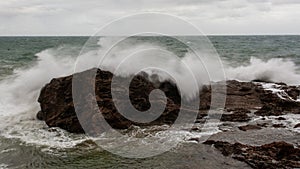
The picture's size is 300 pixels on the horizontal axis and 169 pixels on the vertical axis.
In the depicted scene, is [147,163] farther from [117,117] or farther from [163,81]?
[163,81]

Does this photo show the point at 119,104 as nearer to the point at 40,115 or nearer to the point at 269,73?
the point at 40,115

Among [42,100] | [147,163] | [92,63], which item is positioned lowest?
[147,163]

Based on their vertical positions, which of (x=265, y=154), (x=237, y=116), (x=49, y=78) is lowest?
(x=265, y=154)

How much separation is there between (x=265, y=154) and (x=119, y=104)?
4.57m

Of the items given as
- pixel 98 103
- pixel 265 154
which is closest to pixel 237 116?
pixel 265 154

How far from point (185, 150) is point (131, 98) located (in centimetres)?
315

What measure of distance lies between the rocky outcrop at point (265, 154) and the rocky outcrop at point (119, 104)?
2586 mm

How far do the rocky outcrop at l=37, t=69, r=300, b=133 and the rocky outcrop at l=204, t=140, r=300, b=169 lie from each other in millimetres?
2586

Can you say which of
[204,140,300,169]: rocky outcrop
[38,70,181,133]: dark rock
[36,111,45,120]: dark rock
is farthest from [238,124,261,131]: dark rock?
[36,111,45,120]: dark rock

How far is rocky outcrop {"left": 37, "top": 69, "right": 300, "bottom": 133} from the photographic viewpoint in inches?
399

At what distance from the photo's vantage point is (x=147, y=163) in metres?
7.59

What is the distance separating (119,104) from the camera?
10.6 meters

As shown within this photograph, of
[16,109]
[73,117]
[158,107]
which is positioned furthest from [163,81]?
[16,109]

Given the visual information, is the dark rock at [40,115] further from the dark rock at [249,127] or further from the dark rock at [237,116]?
Answer: the dark rock at [249,127]
